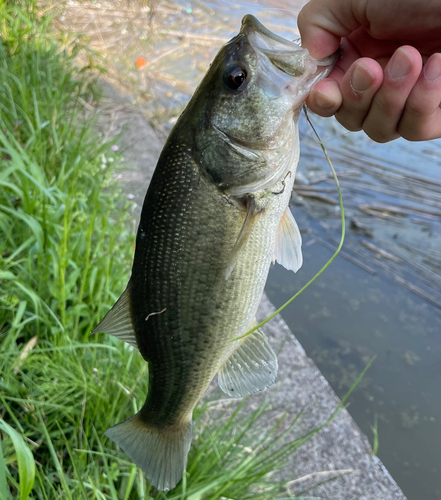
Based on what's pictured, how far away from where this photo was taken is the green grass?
1.53 meters

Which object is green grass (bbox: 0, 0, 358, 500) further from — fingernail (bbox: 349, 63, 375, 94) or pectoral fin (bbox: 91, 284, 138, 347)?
fingernail (bbox: 349, 63, 375, 94)

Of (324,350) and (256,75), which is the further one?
(324,350)

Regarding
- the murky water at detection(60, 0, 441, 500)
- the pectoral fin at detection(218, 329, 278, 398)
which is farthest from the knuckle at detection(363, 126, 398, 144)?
the murky water at detection(60, 0, 441, 500)

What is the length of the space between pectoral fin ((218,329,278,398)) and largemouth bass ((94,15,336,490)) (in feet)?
0.36

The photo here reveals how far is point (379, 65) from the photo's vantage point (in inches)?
50.5

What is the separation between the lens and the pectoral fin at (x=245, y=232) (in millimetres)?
1144

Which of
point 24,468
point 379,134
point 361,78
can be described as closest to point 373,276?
point 379,134

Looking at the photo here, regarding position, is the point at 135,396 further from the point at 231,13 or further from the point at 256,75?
the point at 231,13

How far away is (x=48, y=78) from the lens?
329cm

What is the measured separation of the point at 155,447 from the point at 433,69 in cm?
145

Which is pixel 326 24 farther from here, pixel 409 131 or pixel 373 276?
pixel 373 276

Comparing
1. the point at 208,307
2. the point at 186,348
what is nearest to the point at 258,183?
the point at 208,307

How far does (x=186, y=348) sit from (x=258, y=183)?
56cm

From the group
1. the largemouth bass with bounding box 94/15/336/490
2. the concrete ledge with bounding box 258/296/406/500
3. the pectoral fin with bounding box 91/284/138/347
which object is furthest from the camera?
the concrete ledge with bounding box 258/296/406/500
